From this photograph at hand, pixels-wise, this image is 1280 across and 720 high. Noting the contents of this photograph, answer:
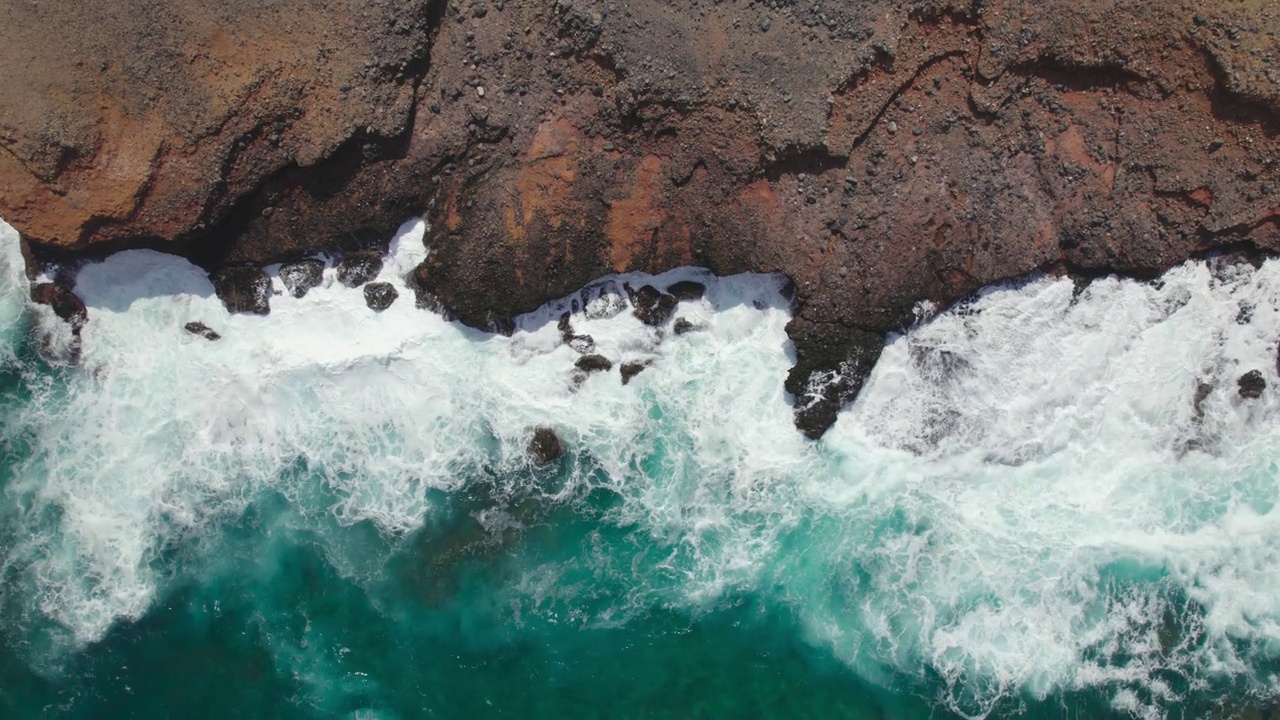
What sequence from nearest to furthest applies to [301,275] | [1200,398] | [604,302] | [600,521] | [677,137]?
[677,137] → [1200,398] → [301,275] → [604,302] → [600,521]

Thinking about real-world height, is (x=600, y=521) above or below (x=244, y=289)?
below

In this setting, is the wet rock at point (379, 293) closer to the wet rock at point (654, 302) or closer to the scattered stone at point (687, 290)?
the wet rock at point (654, 302)

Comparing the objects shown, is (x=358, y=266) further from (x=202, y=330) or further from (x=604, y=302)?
(x=604, y=302)

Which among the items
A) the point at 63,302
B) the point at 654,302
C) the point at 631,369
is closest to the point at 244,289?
the point at 63,302

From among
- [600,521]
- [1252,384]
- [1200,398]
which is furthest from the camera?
[600,521]

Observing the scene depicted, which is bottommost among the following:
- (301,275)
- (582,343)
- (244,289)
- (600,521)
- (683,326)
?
(600,521)

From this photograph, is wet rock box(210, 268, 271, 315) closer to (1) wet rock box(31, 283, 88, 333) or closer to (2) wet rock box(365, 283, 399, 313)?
(2) wet rock box(365, 283, 399, 313)
